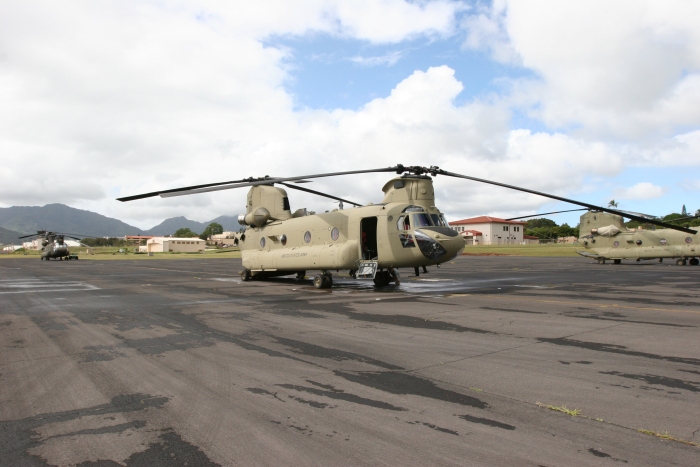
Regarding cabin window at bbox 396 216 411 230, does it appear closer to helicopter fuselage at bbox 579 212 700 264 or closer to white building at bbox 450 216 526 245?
helicopter fuselage at bbox 579 212 700 264

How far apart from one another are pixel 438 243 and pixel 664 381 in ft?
35.4

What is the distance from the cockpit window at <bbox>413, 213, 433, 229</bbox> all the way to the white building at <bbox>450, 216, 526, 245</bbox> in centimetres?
10200

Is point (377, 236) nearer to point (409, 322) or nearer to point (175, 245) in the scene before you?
point (409, 322)

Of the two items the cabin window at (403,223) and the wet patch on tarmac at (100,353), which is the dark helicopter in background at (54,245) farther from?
the wet patch on tarmac at (100,353)

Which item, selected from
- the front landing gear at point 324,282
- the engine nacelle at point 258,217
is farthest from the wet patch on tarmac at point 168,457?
the engine nacelle at point 258,217

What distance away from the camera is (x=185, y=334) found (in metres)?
8.94

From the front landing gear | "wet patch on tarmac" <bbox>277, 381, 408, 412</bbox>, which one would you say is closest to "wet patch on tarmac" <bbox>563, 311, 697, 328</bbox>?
"wet patch on tarmac" <bbox>277, 381, 408, 412</bbox>

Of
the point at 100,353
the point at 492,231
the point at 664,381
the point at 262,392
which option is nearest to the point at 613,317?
the point at 664,381

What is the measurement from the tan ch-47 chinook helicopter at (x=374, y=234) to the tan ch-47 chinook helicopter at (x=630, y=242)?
70.5ft

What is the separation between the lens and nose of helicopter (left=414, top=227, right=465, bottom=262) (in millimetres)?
16141

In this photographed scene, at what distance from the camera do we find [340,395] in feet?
16.9

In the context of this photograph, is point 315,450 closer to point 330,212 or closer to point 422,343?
point 422,343

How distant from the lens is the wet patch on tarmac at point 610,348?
6418mm

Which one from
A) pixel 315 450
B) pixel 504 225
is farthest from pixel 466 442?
pixel 504 225
